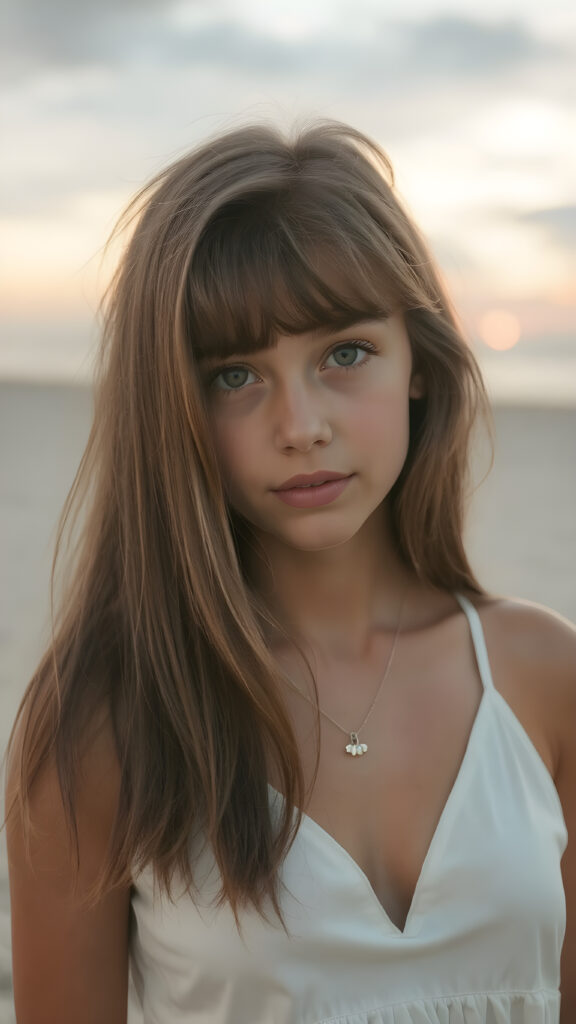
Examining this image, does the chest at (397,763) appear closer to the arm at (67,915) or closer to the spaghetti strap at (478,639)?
the spaghetti strap at (478,639)

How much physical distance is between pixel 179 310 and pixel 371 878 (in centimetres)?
90

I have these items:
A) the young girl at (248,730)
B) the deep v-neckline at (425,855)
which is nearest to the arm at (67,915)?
the young girl at (248,730)

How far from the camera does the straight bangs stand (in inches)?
68.7

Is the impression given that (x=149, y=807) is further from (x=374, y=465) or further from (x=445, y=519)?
(x=445, y=519)

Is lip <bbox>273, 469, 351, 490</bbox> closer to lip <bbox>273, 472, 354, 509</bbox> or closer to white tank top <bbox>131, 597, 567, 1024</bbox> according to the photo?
lip <bbox>273, 472, 354, 509</bbox>

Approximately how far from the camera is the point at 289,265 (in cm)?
176

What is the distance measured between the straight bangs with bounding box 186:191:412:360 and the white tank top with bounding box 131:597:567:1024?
0.71 m

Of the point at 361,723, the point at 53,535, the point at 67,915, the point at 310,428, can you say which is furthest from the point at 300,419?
the point at 53,535

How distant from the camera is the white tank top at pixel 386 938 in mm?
1777

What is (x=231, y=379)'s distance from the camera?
1.83m

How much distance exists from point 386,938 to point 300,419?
0.77 metres

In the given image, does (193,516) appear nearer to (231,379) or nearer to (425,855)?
(231,379)

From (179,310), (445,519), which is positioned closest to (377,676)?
(445,519)

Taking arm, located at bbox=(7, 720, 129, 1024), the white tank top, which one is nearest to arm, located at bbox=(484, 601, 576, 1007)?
the white tank top
